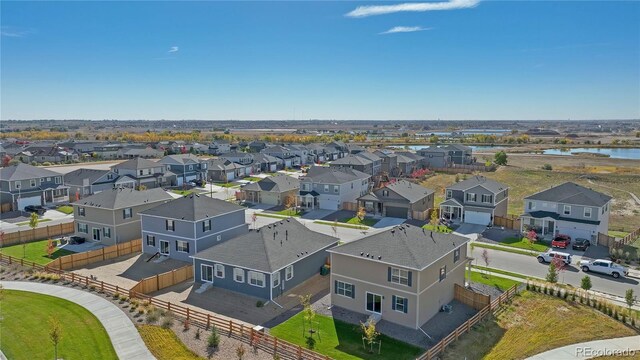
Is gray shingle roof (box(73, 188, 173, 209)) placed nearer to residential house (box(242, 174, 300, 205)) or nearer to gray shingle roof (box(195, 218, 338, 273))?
gray shingle roof (box(195, 218, 338, 273))

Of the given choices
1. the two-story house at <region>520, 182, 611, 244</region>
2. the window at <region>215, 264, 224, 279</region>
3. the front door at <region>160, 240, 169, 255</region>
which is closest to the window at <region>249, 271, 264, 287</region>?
the window at <region>215, 264, 224, 279</region>

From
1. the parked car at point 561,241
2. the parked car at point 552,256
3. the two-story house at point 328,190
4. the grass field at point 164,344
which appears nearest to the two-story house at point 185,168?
the two-story house at point 328,190

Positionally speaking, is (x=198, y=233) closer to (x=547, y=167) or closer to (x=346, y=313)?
(x=346, y=313)

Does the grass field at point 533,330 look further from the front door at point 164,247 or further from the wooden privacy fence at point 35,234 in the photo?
the wooden privacy fence at point 35,234

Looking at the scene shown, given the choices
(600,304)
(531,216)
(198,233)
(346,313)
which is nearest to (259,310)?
(346,313)

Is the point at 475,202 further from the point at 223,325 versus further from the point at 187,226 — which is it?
the point at 223,325

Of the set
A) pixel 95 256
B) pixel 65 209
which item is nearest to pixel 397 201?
pixel 95 256
